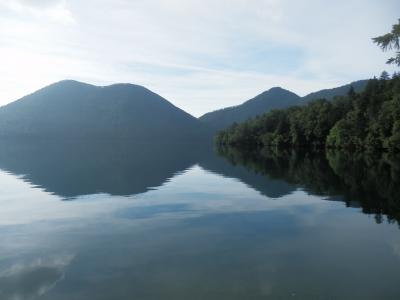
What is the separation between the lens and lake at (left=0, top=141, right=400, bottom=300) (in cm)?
1662

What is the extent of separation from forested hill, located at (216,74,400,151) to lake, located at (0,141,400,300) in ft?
235

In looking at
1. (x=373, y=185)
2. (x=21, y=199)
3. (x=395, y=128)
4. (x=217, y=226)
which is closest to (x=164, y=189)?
(x=21, y=199)

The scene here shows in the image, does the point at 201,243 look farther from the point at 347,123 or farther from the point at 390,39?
the point at 347,123

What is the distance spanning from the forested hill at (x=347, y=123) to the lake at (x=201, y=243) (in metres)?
71.7

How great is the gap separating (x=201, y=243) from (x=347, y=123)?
119 meters

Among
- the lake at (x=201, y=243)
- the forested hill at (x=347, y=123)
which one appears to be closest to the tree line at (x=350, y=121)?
the forested hill at (x=347, y=123)

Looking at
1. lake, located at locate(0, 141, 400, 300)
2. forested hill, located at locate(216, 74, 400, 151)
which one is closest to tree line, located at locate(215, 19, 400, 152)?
forested hill, located at locate(216, 74, 400, 151)

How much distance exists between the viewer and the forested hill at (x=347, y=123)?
110062 mm

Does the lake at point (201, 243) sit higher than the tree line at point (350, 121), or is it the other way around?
the tree line at point (350, 121)

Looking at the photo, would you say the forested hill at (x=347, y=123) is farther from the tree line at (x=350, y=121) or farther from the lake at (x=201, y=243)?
the lake at (x=201, y=243)

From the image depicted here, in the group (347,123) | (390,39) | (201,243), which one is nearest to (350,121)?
(347,123)

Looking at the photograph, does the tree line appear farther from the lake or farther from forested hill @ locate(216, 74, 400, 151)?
the lake

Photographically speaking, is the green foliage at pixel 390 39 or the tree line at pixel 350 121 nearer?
the green foliage at pixel 390 39

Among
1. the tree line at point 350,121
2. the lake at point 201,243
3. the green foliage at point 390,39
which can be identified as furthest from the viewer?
the tree line at point 350,121
